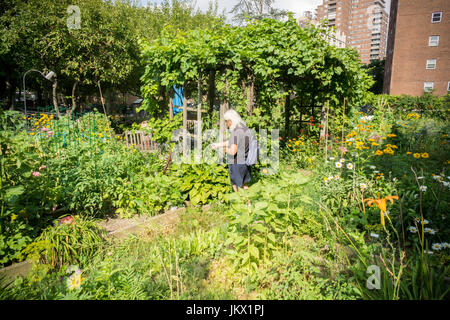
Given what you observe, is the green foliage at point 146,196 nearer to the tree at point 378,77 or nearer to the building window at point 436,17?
the building window at point 436,17

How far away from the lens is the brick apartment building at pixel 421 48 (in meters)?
23.4

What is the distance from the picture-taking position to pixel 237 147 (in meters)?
3.68

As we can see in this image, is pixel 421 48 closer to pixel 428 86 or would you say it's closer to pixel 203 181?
pixel 428 86

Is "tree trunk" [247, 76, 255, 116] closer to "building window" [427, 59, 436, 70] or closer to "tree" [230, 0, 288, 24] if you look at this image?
"tree" [230, 0, 288, 24]

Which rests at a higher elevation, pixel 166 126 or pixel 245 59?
pixel 245 59

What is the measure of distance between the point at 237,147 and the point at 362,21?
130412mm

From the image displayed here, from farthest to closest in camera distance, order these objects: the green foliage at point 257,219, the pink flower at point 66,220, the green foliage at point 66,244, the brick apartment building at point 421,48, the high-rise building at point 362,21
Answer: the high-rise building at point 362,21 → the brick apartment building at point 421,48 → the pink flower at point 66,220 → the green foliage at point 66,244 → the green foliage at point 257,219

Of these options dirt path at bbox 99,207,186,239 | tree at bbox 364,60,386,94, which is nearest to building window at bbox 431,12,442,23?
tree at bbox 364,60,386,94

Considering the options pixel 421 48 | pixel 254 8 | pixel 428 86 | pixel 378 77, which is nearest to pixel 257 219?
pixel 254 8

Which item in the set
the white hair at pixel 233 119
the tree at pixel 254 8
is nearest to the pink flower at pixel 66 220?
the white hair at pixel 233 119

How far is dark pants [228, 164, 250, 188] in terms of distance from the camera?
379 cm

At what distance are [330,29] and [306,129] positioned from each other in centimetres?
306

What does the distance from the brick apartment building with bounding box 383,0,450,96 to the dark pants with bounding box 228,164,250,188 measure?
28.6m
